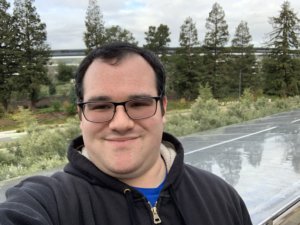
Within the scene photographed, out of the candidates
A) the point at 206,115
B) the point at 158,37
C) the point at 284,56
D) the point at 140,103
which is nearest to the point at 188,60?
the point at 158,37

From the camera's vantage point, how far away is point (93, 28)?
3375 cm

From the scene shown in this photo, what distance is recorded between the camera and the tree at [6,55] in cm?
3056

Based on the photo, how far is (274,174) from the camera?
3965 mm

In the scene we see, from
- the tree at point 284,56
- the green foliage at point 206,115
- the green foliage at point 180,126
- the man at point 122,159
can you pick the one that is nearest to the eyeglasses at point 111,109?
the man at point 122,159

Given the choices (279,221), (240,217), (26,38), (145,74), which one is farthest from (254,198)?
(26,38)

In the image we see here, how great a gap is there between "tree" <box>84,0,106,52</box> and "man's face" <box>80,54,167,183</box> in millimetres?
33020

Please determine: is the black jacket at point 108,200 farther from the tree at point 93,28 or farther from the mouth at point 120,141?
the tree at point 93,28

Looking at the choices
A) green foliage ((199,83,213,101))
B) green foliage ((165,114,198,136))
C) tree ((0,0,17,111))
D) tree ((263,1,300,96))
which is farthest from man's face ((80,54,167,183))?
tree ((0,0,17,111))

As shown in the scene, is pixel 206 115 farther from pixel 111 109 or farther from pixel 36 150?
pixel 111 109

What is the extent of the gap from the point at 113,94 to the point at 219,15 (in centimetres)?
3756

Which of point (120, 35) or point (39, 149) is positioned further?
point (120, 35)

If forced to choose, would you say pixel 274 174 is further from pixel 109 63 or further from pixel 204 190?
pixel 109 63

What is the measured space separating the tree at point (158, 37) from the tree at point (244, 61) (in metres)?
7.07

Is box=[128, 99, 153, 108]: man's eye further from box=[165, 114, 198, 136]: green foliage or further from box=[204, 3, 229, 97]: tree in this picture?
box=[204, 3, 229, 97]: tree
